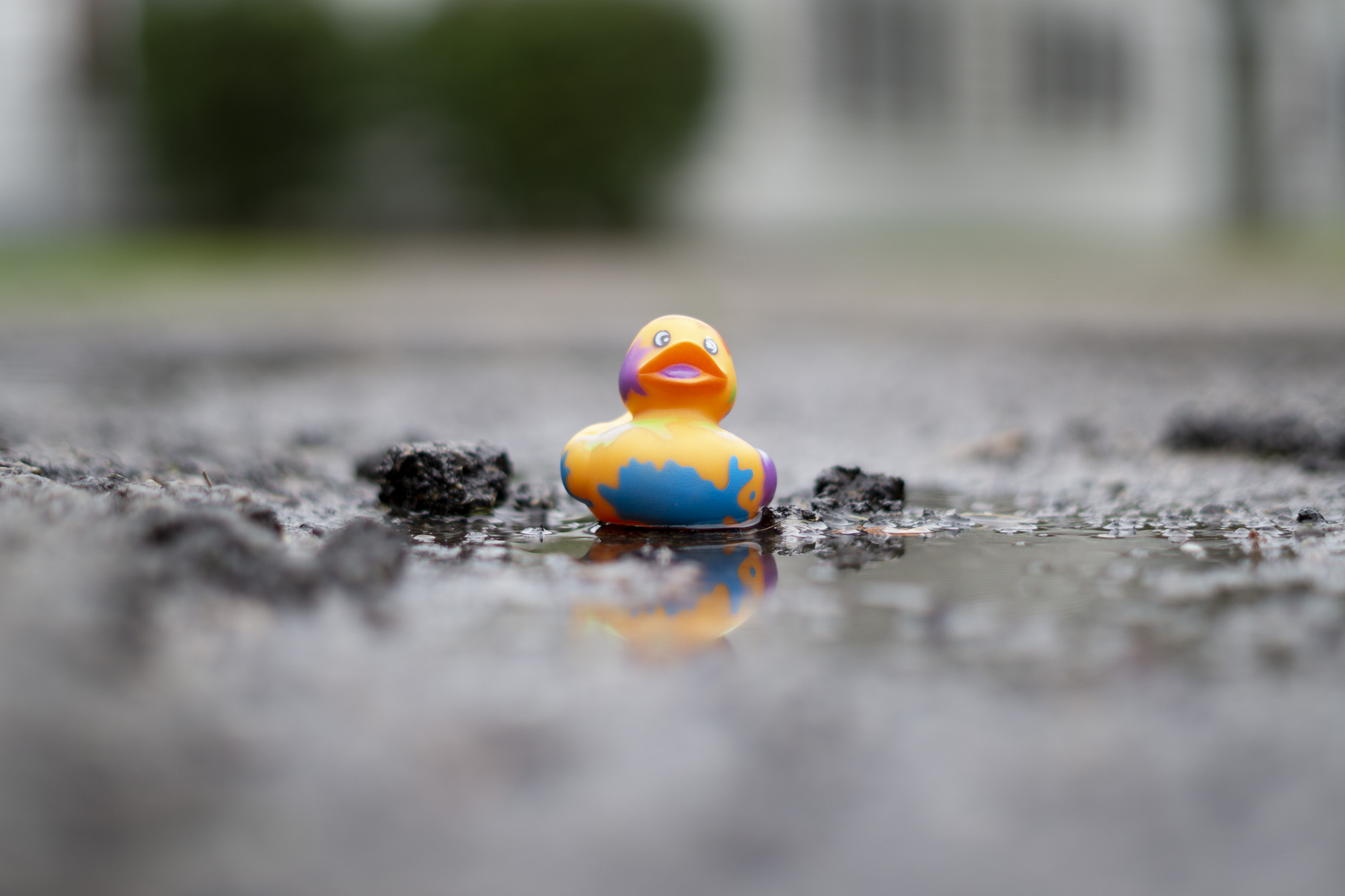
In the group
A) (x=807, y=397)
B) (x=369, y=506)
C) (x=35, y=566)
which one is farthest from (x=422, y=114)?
(x=35, y=566)

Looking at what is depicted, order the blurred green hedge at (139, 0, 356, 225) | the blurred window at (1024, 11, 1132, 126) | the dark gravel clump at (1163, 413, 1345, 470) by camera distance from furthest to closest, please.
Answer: the blurred window at (1024, 11, 1132, 126), the blurred green hedge at (139, 0, 356, 225), the dark gravel clump at (1163, 413, 1345, 470)

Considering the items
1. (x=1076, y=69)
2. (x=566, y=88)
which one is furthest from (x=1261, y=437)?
(x=1076, y=69)

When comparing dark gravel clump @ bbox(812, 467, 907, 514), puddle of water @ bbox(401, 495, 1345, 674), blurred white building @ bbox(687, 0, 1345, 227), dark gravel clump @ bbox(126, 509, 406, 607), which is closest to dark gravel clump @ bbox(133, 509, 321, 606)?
dark gravel clump @ bbox(126, 509, 406, 607)

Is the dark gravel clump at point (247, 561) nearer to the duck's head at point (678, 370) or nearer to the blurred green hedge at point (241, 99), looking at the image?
the duck's head at point (678, 370)

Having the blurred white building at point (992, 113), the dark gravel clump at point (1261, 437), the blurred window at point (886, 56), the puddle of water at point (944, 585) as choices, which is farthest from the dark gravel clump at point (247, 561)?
the blurred window at point (886, 56)

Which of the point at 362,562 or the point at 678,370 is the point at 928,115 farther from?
the point at 362,562

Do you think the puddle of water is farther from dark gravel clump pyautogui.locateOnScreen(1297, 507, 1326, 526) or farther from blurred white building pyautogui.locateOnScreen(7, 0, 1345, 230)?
blurred white building pyautogui.locateOnScreen(7, 0, 1345, 230)

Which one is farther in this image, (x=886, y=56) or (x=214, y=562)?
(x=886, y=56)
